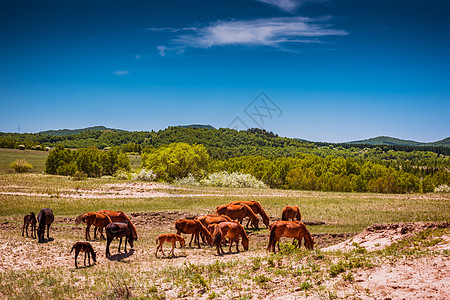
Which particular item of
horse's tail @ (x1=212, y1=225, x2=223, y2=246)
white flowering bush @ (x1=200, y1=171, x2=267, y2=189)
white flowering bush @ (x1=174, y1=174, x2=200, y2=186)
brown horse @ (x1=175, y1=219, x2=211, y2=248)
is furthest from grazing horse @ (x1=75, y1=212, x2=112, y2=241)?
white flowering bush @ (x1=200, y1=171, x2=267, y2=189)

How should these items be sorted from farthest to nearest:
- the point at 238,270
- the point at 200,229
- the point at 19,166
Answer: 1. the point at 19,166
2. the point at 200,229
3. the point at 238,270

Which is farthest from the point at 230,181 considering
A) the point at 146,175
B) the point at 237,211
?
the point at 237,211

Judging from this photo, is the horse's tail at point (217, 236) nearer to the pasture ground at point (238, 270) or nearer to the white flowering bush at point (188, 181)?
the pasture ground at point (238, 270)

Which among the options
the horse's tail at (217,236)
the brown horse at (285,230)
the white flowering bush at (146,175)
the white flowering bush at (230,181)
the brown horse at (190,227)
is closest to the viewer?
the brown horse at (285,230)

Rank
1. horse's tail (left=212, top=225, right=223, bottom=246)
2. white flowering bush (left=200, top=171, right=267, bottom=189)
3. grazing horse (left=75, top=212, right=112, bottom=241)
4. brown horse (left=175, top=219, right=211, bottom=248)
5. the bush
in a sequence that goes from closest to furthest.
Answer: horse's tail (left=212, top=225, right=223, bottom=246)
brown horse (left=175, top=219, right=211, bottom=248)
grazing horse (left=75, top=212, right=112, bottom=241)
white flowering bush (left=200, top=171, right=267, bottom=189)
the bush

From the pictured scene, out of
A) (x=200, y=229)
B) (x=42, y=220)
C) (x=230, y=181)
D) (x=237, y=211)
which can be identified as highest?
(x=42, y=220)

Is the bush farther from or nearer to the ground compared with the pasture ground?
farther from the ground

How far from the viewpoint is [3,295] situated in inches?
353

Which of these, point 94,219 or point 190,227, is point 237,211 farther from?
point 94,219

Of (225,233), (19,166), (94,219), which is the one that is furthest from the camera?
(19,166)

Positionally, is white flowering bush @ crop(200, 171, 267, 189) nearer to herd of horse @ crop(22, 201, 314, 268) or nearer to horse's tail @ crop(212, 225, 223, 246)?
herd of horse @ crop(22, 201, 314, 268)

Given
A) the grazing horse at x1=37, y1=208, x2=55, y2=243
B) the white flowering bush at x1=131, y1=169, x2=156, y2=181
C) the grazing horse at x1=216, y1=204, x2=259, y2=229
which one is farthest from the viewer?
the white flowering bush at x1=131, y1=169, x2=156, y2=181

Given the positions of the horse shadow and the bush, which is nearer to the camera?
the horse shadow

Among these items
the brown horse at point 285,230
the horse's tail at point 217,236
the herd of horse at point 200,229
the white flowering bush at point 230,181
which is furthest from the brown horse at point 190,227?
the white flowering bush at point 230,181
